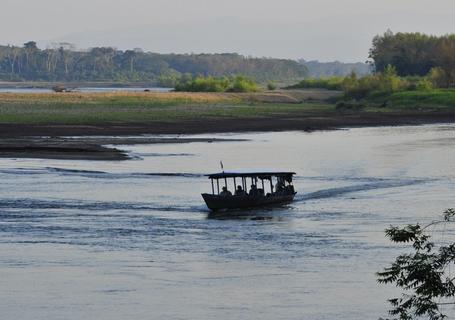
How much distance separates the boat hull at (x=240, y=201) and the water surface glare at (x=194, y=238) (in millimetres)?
482

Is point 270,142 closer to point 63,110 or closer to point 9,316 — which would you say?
point 63,110

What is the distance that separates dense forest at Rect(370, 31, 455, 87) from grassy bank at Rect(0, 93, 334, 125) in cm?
3810

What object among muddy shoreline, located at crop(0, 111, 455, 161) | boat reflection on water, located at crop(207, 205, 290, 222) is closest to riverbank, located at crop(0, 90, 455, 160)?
muddy shoreline, located at crop(0, 111, 455, 161)

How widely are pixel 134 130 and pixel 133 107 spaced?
29.8 m

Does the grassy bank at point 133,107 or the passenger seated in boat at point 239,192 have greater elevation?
the grassy bank at point 133,107

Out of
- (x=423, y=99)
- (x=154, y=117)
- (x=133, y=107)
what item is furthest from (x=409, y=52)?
(x=154, y=117)

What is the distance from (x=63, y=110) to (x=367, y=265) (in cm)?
7840

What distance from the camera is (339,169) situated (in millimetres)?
59938

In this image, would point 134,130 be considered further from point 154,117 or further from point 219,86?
point 219,86

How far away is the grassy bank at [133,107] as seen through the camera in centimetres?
9625

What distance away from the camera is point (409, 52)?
180375 millimetres

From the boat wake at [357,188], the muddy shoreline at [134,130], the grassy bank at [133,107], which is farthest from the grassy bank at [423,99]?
the boat wake at [357,188]

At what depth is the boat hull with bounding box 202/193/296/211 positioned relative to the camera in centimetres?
4200

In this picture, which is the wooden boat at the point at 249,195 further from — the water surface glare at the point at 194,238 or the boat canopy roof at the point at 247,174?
the water surface glare at the point at 194,238
